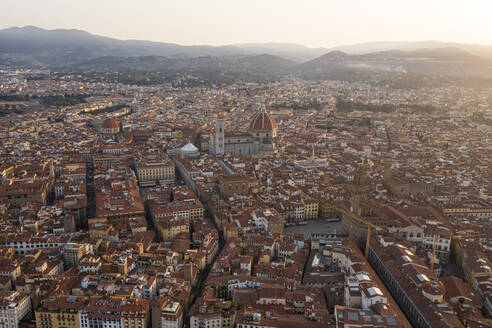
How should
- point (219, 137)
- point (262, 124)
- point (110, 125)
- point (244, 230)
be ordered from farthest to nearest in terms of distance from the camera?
point (110, 125)
point (262, 124)
point (219, 137)
point (244, 230)

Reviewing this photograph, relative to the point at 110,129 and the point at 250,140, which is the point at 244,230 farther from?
the point at 110,129

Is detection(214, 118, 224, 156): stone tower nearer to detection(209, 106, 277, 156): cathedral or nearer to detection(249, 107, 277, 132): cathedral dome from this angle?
detection(209, 106, 277, 156): cathedral

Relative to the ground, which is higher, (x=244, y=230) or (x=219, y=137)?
(x=219, y=137)

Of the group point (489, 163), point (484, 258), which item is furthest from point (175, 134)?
point (484, 258)

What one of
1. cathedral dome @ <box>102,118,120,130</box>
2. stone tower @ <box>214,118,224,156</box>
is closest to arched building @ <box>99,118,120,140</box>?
cathedral dome @ <box>102,118,120,130</box>

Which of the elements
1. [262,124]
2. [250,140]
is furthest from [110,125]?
[262,124]

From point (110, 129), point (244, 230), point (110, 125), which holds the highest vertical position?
point (110, 125)

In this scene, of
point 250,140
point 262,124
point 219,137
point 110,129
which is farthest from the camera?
point 110,129

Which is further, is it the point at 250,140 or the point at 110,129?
the point at 110,129
